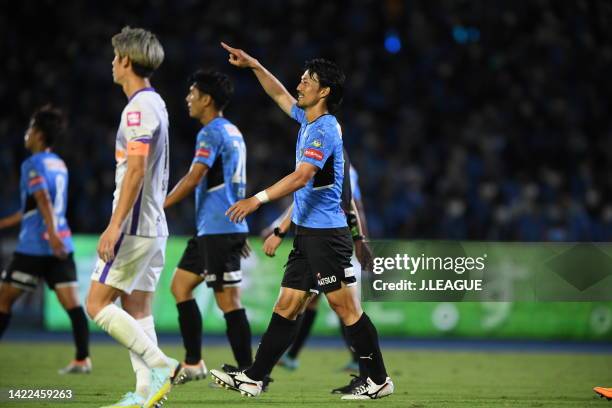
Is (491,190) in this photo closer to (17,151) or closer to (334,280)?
(17,151)

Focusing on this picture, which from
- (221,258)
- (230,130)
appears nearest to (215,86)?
(230,130)

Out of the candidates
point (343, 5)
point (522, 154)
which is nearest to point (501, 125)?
point (522, 154)

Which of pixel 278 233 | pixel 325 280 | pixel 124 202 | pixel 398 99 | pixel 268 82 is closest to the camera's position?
pixel 124 202

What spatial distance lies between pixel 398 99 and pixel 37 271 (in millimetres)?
11136

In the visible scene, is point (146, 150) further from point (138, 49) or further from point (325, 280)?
point (325, 280)

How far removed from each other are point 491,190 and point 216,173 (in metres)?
8.98

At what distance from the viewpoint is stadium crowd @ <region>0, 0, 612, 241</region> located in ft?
54.7

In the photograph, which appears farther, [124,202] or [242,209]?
[242,209]

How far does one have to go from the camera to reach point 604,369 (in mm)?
10953

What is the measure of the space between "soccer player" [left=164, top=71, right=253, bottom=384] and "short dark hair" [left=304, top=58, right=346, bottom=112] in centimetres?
154

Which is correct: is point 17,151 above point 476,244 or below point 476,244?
above

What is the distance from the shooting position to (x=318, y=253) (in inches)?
278

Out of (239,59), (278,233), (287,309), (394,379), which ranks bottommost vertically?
(394,379)

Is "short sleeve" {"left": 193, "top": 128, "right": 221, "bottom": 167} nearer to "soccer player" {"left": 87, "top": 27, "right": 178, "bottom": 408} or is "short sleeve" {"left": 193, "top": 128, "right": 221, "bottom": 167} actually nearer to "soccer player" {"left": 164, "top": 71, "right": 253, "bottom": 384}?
"soccer player" {"left": 164, "top": 71, "right": 253, "bottom": 384}
